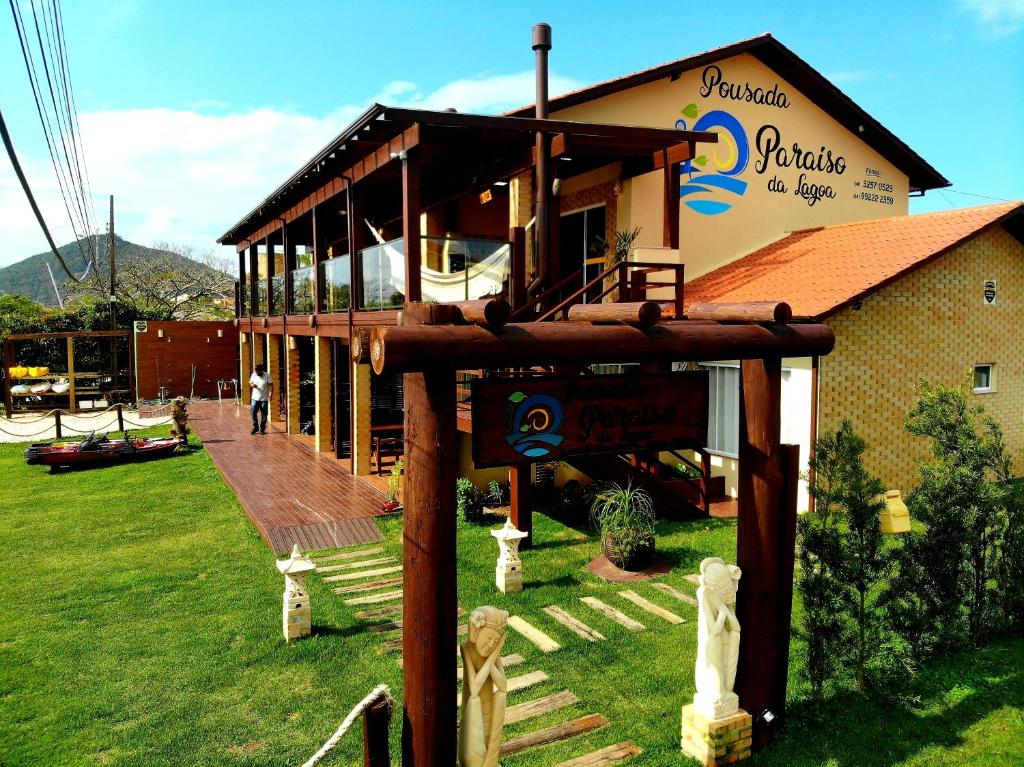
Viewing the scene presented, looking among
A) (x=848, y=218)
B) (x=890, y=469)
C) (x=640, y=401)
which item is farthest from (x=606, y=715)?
(x=848, y=218)

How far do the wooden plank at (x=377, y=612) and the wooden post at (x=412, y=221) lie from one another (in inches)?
160

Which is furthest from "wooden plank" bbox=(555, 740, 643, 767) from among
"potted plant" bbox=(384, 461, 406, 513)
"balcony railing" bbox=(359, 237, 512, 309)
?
"balcony railing" bbox=(359, 237, 512, 309)

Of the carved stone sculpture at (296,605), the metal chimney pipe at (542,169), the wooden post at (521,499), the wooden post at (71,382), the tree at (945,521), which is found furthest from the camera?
the wooden post at (71,382)

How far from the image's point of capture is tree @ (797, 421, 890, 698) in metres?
5.94

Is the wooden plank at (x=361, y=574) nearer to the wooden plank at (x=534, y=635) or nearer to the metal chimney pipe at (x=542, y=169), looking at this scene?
the wooden plank at (x=534, y=635)

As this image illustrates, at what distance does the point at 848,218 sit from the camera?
746 inches

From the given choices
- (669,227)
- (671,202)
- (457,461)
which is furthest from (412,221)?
(457,461)

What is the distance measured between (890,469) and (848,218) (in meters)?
8.91

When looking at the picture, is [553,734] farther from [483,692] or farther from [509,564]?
[509,564]

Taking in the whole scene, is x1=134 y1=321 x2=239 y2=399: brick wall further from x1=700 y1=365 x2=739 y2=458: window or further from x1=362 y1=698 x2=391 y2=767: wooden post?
x1=362 y1=698 x2=391 y2=767: wooden post

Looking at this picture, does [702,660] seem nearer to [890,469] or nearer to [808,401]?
[808,401]

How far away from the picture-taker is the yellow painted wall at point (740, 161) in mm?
14898

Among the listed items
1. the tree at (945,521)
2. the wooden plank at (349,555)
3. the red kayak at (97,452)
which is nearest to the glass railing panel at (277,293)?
the red kayak at (97,452)

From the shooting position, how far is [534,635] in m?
7.54
